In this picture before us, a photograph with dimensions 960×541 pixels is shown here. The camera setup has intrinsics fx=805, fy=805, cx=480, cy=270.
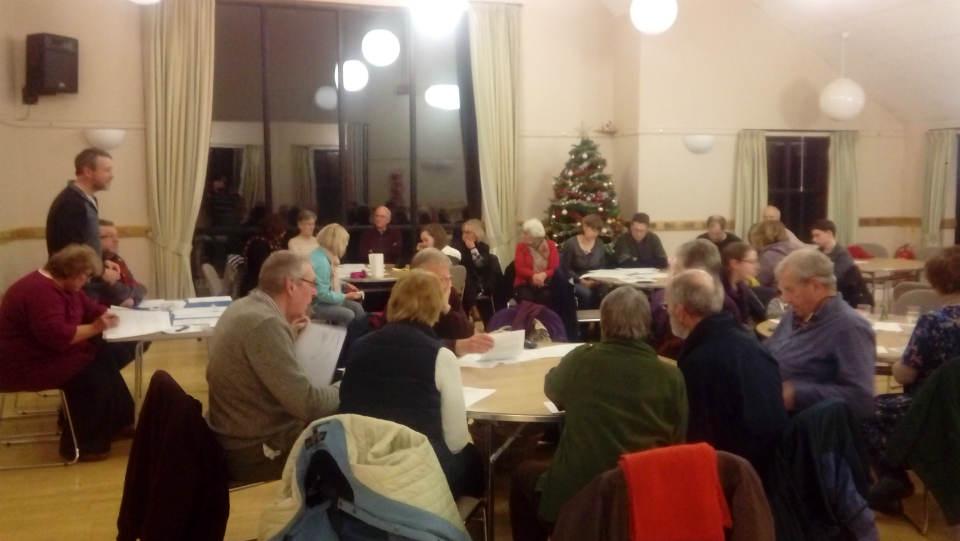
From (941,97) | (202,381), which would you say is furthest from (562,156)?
(202,381)

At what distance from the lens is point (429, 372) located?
279cm

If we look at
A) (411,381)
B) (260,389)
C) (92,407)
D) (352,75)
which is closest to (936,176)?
(352,75)

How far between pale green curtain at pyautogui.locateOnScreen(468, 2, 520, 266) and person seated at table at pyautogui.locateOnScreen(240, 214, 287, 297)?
260 centimetres

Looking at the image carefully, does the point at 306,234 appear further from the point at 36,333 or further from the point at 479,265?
the point at 36,333

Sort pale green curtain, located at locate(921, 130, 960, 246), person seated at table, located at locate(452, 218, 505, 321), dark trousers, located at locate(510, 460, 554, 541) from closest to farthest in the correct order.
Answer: dark trousers, located at locate(510, 460, 554, 541) < person seated at table, located at locate(452, 218, 505, 321) < pale green curtain, located at locate(921, 130, 960, 246)

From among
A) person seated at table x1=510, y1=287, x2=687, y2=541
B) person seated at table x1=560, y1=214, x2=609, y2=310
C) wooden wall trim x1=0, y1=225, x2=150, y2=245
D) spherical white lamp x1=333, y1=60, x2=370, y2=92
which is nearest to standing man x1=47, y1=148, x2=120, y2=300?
wooden wall trim x1=0, y1=225, x2=150, y2=245

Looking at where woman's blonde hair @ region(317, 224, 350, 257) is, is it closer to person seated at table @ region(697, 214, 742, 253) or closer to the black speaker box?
the black speaker box

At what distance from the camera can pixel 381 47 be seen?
837 cm

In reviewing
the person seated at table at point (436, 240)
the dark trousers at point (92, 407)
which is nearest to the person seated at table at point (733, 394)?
the dark trousers at point (92, 407)

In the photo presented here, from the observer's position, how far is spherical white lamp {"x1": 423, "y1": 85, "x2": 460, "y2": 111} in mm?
9312

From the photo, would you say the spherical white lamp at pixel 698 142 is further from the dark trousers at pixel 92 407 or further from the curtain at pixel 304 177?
the dark trousers at pixel 92 407

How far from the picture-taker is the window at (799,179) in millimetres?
9758

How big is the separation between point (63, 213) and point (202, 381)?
1911 millimetres

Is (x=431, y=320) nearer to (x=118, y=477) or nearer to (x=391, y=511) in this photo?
(x=391, y=511)
